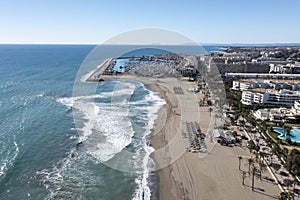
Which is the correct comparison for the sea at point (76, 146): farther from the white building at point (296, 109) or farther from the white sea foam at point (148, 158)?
the white building at point (296, 109)

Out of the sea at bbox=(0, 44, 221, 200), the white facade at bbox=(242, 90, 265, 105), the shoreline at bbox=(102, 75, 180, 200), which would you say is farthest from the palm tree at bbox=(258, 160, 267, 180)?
the white facade at bbox=(242, 90, 265, 105)

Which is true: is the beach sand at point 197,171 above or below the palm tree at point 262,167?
below

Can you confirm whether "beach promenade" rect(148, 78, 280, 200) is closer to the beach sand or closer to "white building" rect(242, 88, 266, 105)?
the beach sand

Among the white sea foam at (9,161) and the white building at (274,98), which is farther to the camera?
the white building at (274,98)

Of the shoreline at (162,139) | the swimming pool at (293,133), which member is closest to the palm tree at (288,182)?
the shoreline at (162,139)

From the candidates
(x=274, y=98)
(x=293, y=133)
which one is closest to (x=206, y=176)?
(x=293, y=133)

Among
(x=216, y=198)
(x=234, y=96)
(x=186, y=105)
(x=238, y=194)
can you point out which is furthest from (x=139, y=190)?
(x=234, y=96)

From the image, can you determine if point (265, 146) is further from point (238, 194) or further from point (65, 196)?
point (65, 196)
